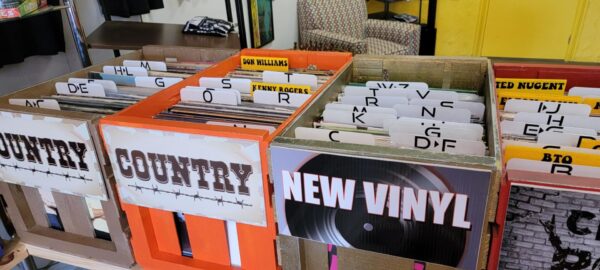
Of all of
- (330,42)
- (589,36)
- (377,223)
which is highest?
(377,223)

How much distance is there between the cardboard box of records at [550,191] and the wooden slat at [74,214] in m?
0.91

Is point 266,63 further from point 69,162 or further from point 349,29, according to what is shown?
point 349,29

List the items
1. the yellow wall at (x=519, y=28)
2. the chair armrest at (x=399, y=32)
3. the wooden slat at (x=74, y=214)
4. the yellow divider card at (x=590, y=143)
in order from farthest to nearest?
1. the yellow wall at (x=519, y=28)
2. the chair armrest at (x=399, y=32)
3. the wooden slat at (x=74, y=214)
4. the yellow divider card at (x=590, y=143)

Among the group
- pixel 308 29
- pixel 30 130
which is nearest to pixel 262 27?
pixel 308 29

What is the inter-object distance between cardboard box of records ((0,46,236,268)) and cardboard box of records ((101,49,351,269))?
0.18 ft

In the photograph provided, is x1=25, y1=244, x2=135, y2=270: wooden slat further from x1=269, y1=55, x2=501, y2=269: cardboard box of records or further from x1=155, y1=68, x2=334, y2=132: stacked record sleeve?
x1=269, y1=55, x2=501, y2=269: cardboard box of records

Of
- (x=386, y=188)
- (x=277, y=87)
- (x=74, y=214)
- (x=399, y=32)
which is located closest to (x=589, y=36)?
(x=399, y=32)

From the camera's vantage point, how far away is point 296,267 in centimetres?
83

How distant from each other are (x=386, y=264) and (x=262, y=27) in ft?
10.5

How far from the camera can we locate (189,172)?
817 mm

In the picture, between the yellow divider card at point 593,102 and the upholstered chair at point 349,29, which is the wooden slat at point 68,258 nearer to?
the yellow divider card at point 593,102

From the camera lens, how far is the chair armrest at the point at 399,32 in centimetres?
365

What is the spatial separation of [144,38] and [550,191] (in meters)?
1.58

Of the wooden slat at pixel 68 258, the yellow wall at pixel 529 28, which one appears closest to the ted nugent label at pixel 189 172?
the wooden slat at pixel 68 258
